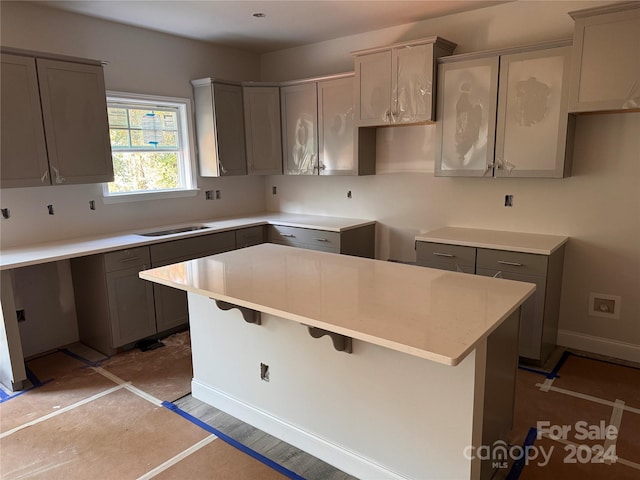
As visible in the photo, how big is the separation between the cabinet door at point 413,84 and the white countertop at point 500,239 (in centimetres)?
93

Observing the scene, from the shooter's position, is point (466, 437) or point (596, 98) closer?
point (466, 437)

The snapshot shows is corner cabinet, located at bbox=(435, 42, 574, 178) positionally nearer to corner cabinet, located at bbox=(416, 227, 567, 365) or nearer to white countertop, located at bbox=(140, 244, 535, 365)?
corner cabinet, located at bbox=(416, 227, 567, 365)

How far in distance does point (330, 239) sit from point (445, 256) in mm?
1098

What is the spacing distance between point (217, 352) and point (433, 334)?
1545 millimetres

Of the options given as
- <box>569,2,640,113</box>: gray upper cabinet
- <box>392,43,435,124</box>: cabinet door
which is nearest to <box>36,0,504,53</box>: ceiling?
<box>392,43,435,124</box>: cabinet door

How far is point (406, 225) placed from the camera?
417 centimetres

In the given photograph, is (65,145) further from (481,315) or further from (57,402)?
(481,315)

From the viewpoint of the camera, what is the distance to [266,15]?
3.62 meters

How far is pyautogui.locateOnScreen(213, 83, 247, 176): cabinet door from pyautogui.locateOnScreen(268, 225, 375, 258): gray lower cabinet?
28.8 inches

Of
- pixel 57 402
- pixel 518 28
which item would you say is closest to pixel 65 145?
pixel 57 402

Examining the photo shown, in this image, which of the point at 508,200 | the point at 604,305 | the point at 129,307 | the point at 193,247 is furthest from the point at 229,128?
the point at 604,305

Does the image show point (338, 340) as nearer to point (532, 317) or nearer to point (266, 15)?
point (532, 317)

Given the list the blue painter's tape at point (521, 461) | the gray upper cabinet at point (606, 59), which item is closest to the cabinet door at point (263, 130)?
the gray upper cabinet at point (606, 59)

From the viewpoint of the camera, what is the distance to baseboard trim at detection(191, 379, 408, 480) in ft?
6.76
